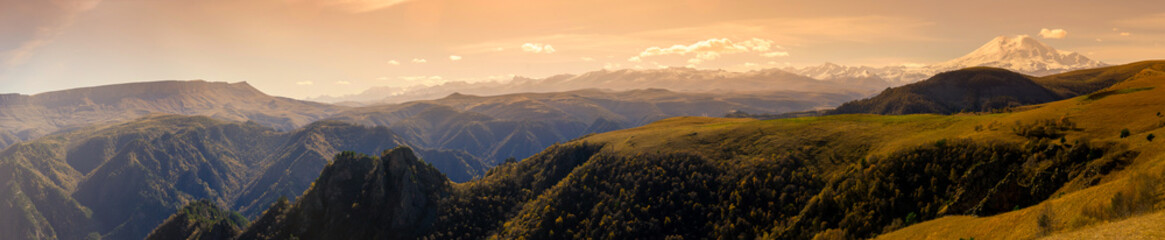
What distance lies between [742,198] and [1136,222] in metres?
117

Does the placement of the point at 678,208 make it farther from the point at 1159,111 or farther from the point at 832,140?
the point at 1159,111

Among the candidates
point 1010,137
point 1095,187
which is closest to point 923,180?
point 1010,137

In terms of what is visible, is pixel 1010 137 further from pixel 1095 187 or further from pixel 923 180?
pixel 1095 187

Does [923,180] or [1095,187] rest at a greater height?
[1095,187]

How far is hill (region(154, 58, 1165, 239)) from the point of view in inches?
2805

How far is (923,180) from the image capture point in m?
113

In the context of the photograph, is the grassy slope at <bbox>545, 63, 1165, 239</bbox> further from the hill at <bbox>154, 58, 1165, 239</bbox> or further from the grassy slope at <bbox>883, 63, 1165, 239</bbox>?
the hill at <bbox>154, 58, 1165, 239</bbox>

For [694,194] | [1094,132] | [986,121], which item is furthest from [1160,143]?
[694,194]

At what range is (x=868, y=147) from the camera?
151375 mm

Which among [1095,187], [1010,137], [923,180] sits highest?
[1010,137]

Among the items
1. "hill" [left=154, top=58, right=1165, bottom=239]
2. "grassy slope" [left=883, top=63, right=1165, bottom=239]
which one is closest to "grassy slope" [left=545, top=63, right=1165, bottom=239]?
"grassy slope" [left=883, top=63, right=1165, bottom=239]

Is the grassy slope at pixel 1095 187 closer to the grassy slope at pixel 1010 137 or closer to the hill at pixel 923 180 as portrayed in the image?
the grassy slope at pixel 1010 137

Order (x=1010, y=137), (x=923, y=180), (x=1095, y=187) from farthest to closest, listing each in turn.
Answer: (x=923, y=180) < (x=1010, y=137) < (x=1095, y=187)

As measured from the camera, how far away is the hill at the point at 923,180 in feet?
234
